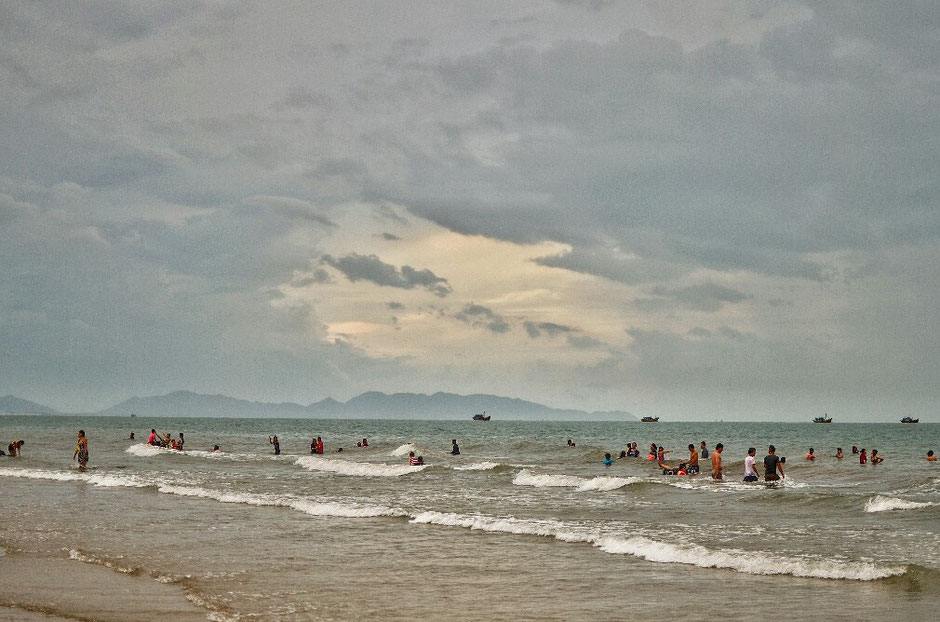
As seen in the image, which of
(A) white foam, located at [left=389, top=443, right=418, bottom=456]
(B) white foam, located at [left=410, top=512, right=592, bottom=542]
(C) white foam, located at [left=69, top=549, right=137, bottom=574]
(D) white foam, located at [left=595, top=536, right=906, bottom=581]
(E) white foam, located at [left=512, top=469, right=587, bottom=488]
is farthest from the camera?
(A) white foam, located at [left=389, top=443, right=418, bottom=456]

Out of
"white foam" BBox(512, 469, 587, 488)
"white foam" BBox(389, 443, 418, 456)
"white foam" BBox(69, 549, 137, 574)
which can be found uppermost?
"white foam" BBox(69, 549, 137, 574)

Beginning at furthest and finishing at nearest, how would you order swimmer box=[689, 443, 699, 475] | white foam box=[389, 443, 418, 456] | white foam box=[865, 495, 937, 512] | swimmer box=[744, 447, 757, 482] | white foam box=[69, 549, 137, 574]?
white foam box=[389, 443, 418, 456]
swimmer box=[689, 443, 699, 475]
swimmer box=[744, 447, 757, 482]
white foam box=[865, 495, 937, 512]
white foam box=[69, 549, 137, 574]

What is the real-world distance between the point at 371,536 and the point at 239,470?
28.1 meters

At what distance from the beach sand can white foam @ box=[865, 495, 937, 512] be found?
2152 centimetres

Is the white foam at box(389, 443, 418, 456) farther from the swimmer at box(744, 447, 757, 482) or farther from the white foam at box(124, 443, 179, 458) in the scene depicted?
the swimmer at box(744, 447, 757, 482)

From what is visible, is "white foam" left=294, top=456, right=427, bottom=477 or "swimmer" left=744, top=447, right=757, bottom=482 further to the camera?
"white foam" left=294, top=456, right=427, bottom=477

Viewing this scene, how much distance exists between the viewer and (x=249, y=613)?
12648mm

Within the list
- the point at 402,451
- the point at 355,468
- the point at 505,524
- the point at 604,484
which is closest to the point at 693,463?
the point at 604,484

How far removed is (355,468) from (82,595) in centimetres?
3623

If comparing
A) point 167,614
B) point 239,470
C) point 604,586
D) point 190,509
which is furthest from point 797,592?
point 239,470

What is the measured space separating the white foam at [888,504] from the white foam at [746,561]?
10.7 metres

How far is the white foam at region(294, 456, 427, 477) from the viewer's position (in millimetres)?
45531

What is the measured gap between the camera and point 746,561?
55.4 feet

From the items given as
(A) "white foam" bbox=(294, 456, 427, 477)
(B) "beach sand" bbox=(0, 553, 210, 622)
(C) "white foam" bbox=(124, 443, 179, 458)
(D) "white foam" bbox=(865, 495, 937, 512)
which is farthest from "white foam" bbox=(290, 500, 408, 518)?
(C) "white foam" bbox=(124, 443, 179, 458)
